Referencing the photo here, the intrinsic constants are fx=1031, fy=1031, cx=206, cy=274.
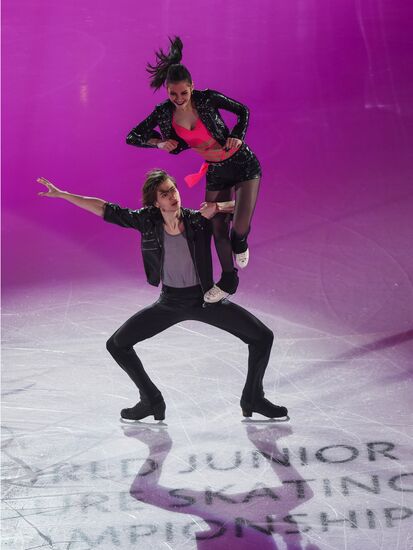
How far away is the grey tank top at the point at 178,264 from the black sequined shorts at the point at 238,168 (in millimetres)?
421

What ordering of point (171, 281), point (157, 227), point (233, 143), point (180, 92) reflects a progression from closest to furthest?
point (180, 92) < point (233, 143) < point (157, 227) < point (171, 281)

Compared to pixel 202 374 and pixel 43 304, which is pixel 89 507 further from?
pixel 43 304

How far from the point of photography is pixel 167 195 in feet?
18.9

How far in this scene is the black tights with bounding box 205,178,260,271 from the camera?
5.89 meters

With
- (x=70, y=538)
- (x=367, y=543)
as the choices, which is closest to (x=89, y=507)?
(x=70, y=538)

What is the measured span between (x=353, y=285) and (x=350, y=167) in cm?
159

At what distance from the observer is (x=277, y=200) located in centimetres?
900

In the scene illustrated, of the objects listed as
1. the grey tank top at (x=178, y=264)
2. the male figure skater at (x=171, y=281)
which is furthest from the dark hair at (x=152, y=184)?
the grey tank top at (x=178, y=264)

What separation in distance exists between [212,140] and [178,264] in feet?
2.48

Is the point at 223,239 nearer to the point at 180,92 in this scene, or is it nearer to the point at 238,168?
the point at 238,168

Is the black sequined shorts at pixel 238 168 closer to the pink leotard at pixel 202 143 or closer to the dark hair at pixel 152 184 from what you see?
the pink leotard at pixel 202 143

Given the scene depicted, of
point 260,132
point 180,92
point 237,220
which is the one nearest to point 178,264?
point 237,220

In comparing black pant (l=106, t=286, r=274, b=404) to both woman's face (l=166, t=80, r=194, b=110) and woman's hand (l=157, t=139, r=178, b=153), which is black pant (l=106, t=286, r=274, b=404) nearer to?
woman's hand (l=157, t=139, r=178, b=153)

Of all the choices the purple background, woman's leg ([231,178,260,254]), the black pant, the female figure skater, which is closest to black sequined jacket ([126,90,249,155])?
the female figure skater
